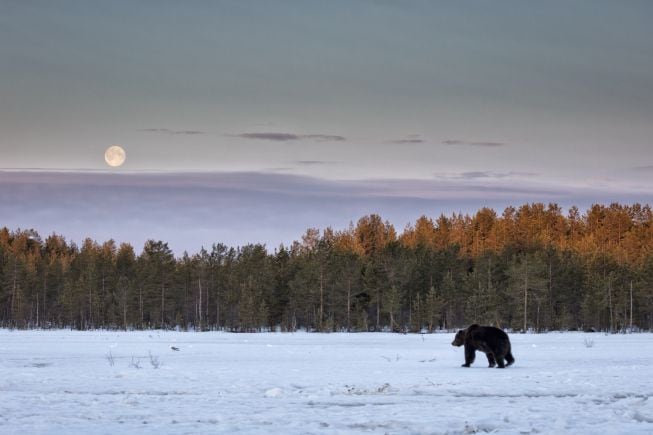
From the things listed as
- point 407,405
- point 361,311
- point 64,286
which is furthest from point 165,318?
point 407,405

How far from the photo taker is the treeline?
97.5 m

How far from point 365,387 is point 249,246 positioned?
112 meters

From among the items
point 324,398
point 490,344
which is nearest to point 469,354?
point 490,344

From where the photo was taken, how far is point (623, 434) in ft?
39.3

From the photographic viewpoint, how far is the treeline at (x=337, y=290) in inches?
3837

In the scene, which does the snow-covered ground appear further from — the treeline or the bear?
the treeline

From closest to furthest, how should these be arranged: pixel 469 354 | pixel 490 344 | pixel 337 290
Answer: pixel 490 344, pixel 469 354, pixel 337 290

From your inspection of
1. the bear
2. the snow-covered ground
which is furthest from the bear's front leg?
the snow-covered ground

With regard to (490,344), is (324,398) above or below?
below

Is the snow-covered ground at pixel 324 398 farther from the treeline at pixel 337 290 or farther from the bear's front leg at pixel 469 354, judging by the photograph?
the treeline at pixel 337 290

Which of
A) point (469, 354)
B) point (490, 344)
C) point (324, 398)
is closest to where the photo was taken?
point (324, 398)

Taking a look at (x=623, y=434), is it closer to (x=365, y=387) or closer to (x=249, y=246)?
(x=365, y=387)

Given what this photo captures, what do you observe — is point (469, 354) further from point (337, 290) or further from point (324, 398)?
point (337, 290)

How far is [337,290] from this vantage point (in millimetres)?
101750
